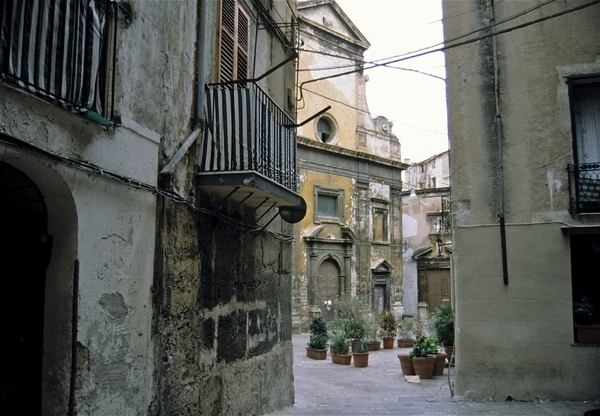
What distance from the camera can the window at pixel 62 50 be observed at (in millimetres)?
3400

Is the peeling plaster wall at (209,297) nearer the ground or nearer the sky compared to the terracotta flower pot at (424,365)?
nearer the sky

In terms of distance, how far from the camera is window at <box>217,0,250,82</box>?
6836 millimetres

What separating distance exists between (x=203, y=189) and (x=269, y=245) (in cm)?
275

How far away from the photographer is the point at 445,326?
1292 centimetres

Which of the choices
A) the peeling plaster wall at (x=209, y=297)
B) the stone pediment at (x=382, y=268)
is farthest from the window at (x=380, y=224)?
the peeling plaster wall at (x=209, y=297)

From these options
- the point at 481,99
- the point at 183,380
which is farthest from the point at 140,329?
the point at 481,99

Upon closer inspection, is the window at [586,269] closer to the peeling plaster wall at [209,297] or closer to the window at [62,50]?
the peeling plaster wall at [209,297]

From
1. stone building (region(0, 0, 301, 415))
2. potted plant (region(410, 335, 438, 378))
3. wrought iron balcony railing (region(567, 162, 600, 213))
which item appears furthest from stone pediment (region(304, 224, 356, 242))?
stone building (region(0, 0, 301, 415))

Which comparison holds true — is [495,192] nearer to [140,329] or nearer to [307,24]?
[140,329]

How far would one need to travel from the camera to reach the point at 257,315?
7.90m

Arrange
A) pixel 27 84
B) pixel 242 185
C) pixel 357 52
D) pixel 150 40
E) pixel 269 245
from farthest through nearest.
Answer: pixel 357 52
pixel 269 245
pixel 242 185
pixel 150 40
pixel 27 84

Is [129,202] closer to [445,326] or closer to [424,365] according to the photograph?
[424,365]

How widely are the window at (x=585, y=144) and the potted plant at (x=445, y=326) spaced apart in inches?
195

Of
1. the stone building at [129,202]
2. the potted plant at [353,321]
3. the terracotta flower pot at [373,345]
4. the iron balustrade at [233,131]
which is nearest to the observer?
the stone building at [129,202]
